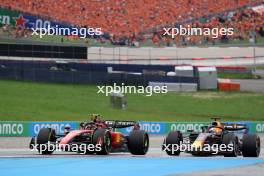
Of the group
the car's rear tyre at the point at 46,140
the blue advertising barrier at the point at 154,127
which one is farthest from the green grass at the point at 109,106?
the car's rear tyre at the point at 46,140

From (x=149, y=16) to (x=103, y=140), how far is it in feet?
67.5

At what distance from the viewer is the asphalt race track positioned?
68.0 feet

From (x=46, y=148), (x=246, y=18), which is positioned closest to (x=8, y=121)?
(x=46, y=148)

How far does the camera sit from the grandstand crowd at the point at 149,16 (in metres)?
43.8

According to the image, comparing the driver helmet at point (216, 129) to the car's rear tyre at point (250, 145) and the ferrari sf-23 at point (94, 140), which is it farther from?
the ferrari sf-23 at point (94, 140)

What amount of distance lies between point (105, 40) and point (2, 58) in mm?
5180

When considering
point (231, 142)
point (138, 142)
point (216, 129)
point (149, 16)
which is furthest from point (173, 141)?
point (149, 16)

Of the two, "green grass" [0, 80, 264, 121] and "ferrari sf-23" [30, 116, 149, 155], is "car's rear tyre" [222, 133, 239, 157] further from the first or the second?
"green grass" [0, 80, 264, 121]

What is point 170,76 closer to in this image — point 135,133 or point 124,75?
point 124,75

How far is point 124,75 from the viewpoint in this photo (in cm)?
4131
